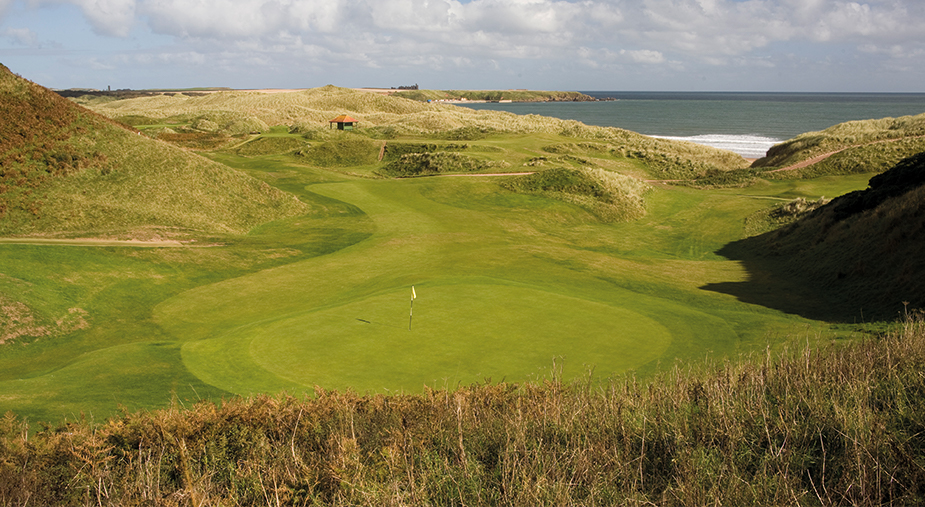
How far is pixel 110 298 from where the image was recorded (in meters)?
16.7

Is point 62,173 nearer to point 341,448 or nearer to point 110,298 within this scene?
point 110,298

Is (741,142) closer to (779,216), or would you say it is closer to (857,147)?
(857,147)

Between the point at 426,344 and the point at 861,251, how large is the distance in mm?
15094

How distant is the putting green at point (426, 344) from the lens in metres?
10.7

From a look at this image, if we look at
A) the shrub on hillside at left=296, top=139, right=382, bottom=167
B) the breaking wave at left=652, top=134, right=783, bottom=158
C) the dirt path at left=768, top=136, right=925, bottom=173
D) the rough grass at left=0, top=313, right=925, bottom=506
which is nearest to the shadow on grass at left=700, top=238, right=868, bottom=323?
the rough grass at left=0, top=313, right=925, bottom=506

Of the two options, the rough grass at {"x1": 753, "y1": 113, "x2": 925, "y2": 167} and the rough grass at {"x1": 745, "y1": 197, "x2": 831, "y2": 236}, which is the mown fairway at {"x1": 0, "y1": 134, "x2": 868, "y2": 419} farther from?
the rough grass at {"x1": 753, "y1": 113, "x2": 925, "y2": 167}

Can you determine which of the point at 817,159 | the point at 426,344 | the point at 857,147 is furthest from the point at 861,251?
the point at 817,159

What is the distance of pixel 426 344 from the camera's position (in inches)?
475

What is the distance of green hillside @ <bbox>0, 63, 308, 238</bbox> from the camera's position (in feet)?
80.0

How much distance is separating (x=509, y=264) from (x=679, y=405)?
569 inches

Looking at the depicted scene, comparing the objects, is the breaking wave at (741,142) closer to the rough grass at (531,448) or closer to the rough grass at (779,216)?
the rough grass at (779,216)

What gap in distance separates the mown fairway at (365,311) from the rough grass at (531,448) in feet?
4.87

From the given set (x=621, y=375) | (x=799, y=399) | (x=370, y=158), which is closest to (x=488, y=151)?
(x=370, y=158)

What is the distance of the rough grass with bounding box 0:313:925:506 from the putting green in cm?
302
